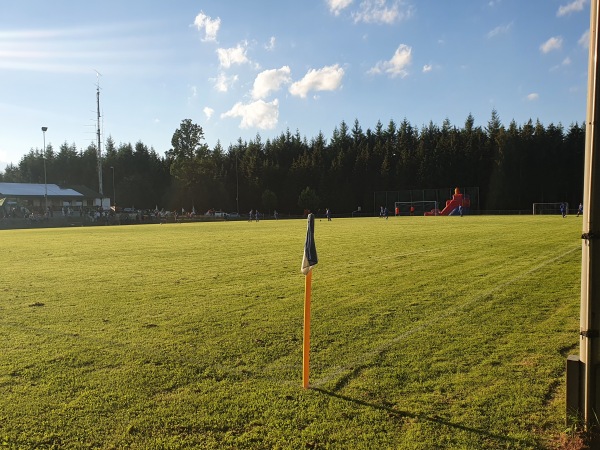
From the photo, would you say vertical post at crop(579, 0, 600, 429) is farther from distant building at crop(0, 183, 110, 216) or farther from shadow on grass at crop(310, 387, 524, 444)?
distant building at crop(0, 183, 110, 216)

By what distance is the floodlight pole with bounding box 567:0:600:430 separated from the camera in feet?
11.1

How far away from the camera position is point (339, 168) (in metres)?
92.6

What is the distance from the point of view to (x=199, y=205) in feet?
307

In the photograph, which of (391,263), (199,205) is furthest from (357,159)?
(391,263)

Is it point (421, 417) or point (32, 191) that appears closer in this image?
point (421, 417)

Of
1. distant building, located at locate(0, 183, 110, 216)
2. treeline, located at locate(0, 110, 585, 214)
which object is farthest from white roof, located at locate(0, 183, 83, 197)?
treeline, located at locate(0, 110, 585, 214)

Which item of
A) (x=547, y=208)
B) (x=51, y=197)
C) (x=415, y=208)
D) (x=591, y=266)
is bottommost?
(x=591, y=266)

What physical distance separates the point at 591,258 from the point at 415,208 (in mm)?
74367

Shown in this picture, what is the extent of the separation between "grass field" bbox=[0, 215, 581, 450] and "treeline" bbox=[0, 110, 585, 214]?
7661cm

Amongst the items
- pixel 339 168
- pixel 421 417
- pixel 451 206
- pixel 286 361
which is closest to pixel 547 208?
pixel 451 206

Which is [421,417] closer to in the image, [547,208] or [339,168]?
[547,208]

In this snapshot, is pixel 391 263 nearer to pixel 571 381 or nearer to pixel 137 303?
pixel 137 303

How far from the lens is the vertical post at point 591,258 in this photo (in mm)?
3387

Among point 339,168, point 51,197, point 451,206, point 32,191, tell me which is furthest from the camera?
point 339,168
